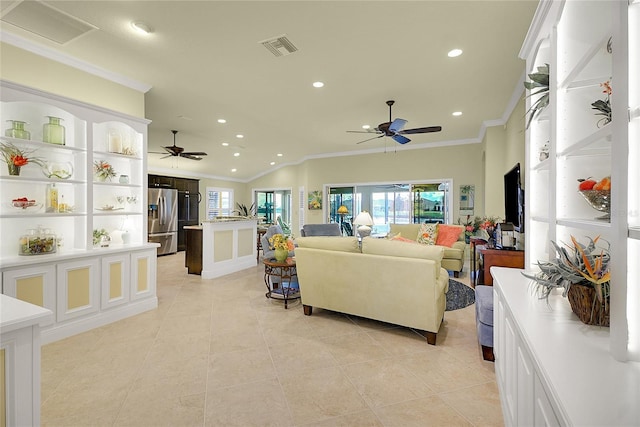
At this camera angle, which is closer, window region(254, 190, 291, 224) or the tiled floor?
the tiled floor

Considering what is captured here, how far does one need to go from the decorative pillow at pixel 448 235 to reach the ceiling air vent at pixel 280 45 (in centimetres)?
458

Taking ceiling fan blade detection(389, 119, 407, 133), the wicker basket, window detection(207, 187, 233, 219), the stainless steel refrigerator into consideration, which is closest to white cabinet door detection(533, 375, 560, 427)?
the wicker basket

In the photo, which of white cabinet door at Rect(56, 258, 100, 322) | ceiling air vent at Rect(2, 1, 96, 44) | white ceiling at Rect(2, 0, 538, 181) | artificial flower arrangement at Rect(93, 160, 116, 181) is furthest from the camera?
artificial flower arrangement at Rect(93, 160, 116, 181)

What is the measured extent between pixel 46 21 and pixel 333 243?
326 cm

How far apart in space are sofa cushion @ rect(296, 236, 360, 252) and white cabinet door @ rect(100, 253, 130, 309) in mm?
2096

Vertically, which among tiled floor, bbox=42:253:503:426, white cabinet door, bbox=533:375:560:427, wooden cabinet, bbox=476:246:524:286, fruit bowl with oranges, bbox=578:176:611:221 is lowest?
tiled floor, bbox=42:253:503:426

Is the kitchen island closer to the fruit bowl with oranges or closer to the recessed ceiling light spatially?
the recessed ceiling light

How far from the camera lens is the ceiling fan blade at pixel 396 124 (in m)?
4.07

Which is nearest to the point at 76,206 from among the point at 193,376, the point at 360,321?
the point at 193,376

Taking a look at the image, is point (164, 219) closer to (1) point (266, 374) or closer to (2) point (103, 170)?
(2) point (103, 170)

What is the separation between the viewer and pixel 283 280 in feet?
14.4

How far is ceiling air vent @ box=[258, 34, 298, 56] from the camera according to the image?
284cm

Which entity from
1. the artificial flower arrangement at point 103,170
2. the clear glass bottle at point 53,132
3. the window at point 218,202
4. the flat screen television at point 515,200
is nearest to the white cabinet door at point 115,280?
the artificial flower arrangement at point 103,170

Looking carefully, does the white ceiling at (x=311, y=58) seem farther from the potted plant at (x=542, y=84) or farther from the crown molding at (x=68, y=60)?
the potted plant at (x=542, y=84)
